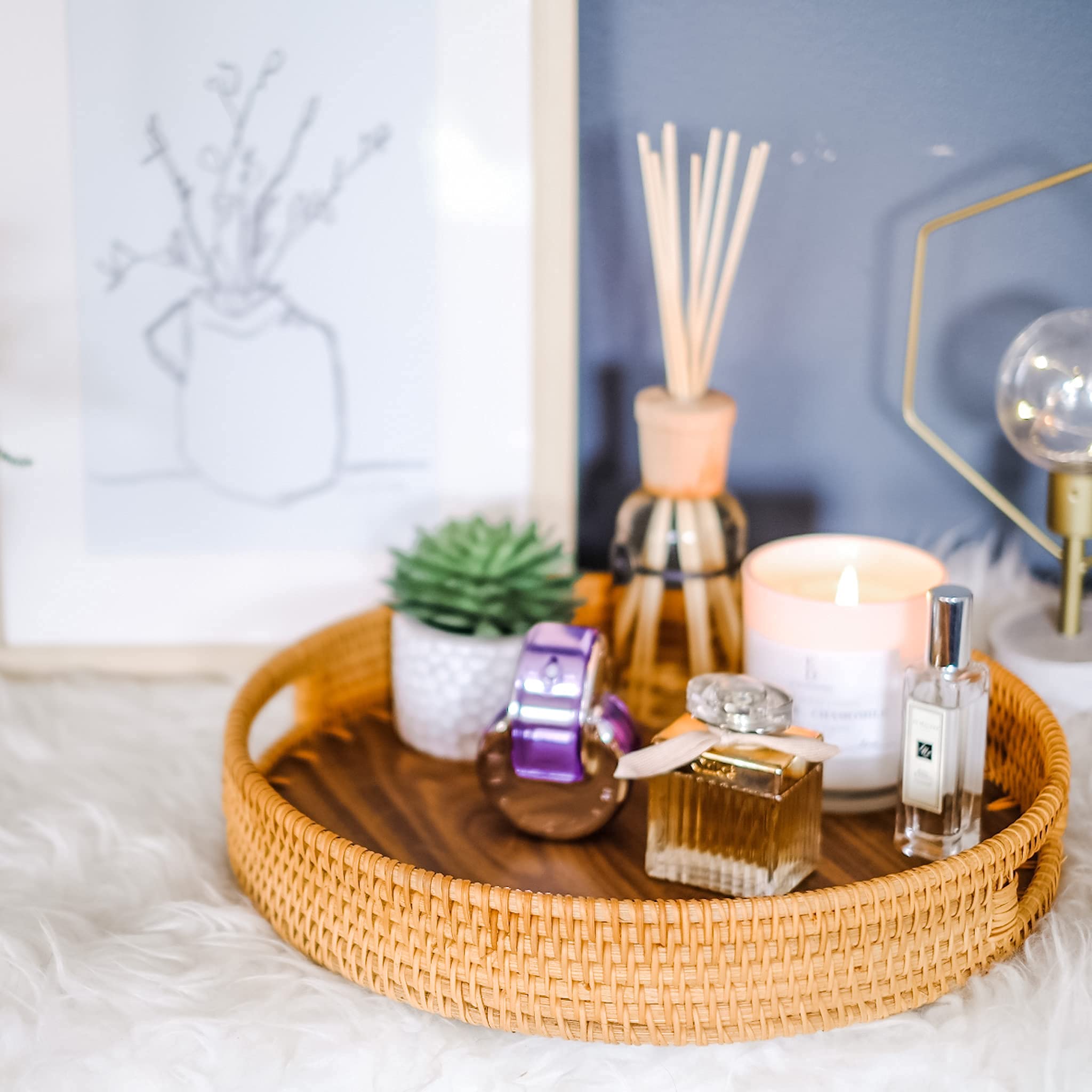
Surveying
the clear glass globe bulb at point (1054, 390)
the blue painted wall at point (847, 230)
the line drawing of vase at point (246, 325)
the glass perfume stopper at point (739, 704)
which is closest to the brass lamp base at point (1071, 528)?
the clear glass globe bulb at point (1054, 390)

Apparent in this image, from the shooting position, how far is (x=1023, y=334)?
687 mm

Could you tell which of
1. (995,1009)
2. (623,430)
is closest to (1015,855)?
(995,1009)

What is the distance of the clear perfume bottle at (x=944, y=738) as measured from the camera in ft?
1.82

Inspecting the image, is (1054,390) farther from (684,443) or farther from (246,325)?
(246,325)

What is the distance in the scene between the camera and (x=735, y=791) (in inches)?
21.0

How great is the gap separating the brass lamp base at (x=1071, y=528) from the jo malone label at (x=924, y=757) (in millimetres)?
193

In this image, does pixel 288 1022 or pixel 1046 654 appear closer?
pixel 288 1022

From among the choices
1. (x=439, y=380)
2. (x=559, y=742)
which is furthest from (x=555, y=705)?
(x=439, y=380)

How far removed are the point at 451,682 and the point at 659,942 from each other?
0.72 ft

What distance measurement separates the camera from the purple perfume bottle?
22.6 inches

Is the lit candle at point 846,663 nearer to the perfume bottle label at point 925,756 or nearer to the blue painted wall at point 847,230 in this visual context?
the perfume bottle label at point 925,756

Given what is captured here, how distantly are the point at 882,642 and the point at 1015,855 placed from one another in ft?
0.37

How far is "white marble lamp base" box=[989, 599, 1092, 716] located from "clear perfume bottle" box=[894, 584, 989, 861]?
0.44ft

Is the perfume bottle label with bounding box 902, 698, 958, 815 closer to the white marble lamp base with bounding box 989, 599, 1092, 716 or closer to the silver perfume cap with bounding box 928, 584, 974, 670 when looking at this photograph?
the silver perfume cap with bounding box 928, 584, 974, 670
